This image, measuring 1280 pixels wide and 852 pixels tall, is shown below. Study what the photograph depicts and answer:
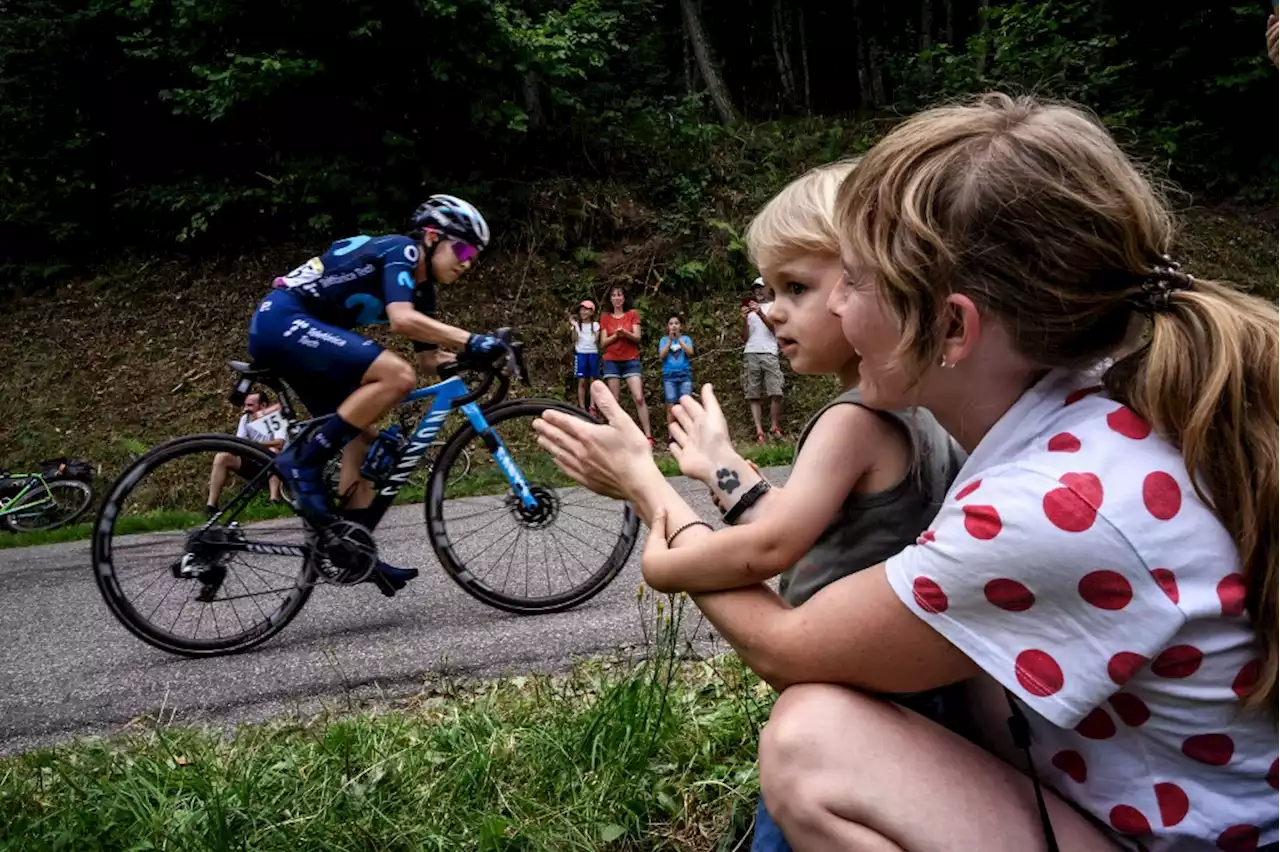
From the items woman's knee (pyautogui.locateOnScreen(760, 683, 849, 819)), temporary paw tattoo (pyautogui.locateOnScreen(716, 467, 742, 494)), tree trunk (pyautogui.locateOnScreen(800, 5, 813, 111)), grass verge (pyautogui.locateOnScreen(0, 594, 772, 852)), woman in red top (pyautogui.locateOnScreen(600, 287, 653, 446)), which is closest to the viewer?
woman's knee (pyautogui.locateOnScreen(760, 683, 849, 819))

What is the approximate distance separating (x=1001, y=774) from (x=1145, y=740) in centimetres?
24

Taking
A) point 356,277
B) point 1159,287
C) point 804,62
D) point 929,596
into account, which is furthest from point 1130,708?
point 804,62

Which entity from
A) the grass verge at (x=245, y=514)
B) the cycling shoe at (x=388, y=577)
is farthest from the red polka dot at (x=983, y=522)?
the cycling shoe at (x=388, y=577)

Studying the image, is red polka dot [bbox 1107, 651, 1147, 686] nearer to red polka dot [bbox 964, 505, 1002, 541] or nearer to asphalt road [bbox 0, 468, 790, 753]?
red polka dot [bbox 964, 505, 1002, 541]

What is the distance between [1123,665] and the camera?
3.54 feet

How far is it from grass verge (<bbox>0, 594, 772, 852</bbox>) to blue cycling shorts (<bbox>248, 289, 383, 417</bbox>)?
176 cm

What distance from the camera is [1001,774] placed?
4.46 feet

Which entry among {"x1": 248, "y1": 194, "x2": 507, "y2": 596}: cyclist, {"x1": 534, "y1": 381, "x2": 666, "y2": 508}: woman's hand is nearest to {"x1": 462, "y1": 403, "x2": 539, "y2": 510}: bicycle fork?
{"x1": 248, "y1": 194, "x2": 507, "y2": 596}: cyclist

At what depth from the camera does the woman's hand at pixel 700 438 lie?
1729mm

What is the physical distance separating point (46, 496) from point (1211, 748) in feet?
32.6

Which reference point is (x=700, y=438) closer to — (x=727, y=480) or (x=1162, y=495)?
(x=727, y=480)

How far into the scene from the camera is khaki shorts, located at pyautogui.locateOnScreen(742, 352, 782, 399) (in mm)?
10555

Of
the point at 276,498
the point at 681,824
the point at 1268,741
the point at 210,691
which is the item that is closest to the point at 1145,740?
the point at 1268,741

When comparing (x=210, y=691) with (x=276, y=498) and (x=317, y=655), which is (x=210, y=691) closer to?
(x=317, y=655)
